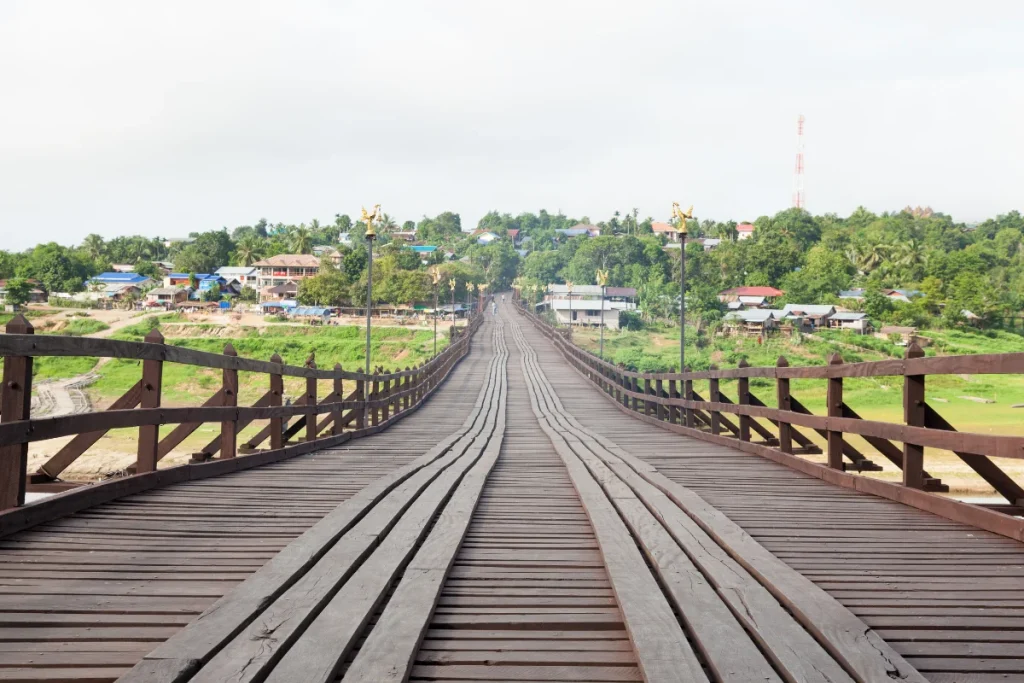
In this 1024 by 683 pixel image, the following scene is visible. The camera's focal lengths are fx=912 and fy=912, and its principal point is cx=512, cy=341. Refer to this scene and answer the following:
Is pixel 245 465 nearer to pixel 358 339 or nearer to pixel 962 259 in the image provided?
pixel 358 339

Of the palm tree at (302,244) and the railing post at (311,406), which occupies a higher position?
the palm tree at (302,244)

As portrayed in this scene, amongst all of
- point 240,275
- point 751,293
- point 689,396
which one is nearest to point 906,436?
point 689,396

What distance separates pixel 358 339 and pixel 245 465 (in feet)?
267

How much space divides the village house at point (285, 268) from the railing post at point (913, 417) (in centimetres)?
14490

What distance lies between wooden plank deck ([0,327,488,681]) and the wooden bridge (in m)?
0.02

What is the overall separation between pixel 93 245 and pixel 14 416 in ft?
656

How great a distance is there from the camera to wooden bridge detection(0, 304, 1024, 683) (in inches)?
124

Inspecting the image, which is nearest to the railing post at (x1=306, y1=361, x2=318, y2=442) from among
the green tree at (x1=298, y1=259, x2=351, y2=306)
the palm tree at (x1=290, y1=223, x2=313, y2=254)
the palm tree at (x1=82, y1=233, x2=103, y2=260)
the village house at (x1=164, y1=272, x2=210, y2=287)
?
the green tree at (x1=298, y1=259, x2=351, y2=306)

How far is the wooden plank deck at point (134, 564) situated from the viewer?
10.4 ft

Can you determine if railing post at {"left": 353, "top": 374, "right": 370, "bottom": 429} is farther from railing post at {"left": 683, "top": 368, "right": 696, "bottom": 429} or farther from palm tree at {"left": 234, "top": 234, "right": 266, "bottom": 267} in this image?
palm tree at {"left": 234, "top": 234, "right": 266, "bottom": 267}

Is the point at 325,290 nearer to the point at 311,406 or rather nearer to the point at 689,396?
the point at 689,396

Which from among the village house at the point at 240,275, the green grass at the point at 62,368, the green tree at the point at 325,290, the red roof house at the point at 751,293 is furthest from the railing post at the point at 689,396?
the village house at the point at 240,275

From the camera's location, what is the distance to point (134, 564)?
4.43 meters

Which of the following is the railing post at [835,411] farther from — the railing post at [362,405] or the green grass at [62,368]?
the green grass at [62,368]
